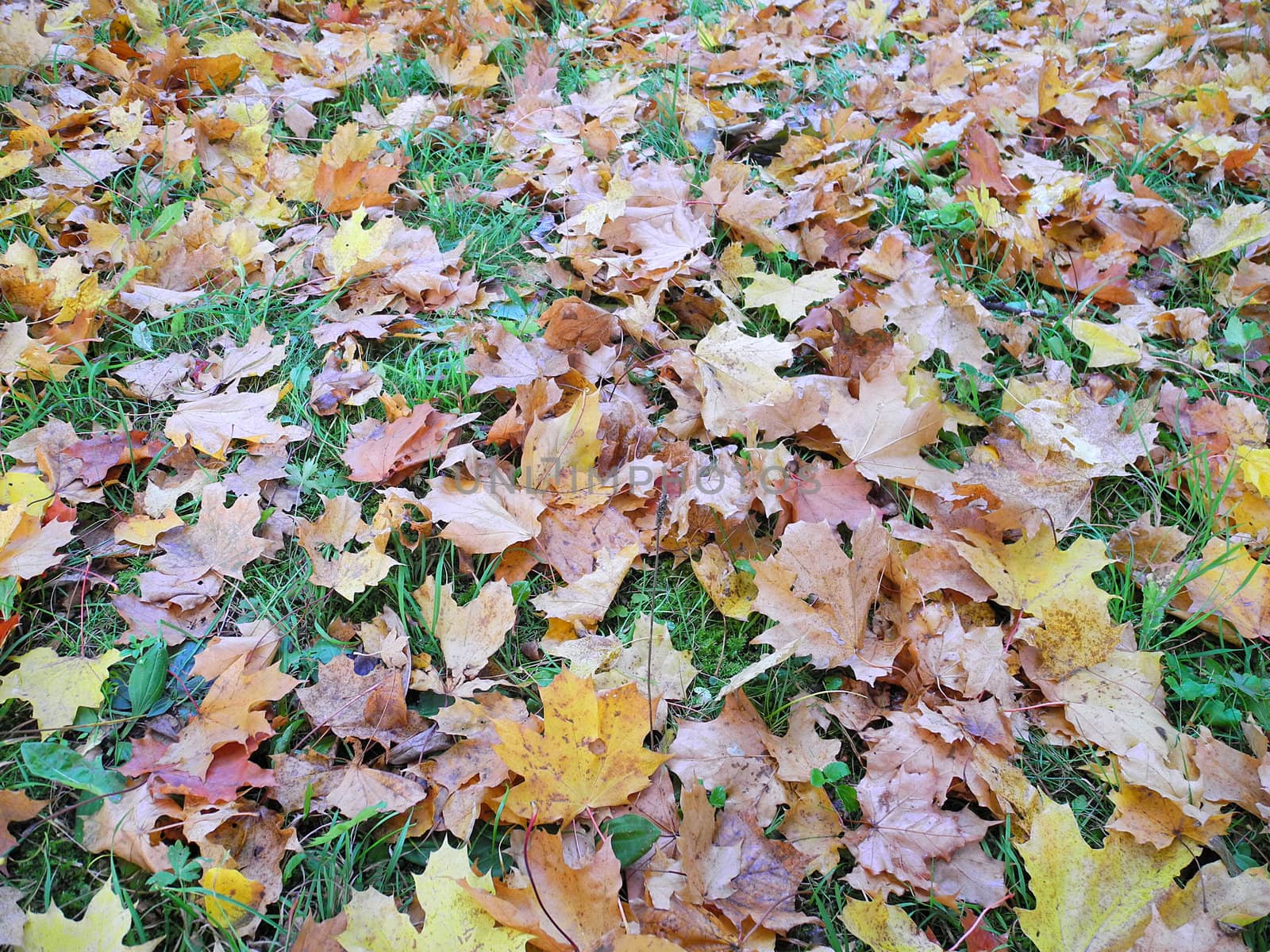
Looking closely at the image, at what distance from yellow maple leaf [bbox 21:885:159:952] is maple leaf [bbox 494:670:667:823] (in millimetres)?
566

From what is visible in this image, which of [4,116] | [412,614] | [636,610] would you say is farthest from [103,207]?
[636,610]

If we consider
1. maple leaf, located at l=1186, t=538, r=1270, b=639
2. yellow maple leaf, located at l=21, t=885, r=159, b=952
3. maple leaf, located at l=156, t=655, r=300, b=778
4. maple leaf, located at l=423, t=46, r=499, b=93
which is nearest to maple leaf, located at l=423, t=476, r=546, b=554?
Answer: maple leaf, located at l=156, t=655, r=300, b=778

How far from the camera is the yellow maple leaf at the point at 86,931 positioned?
1.12 metres

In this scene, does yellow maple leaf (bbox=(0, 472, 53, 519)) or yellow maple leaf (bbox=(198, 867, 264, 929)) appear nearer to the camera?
yellow maple leaf (bbox=(198, 867, 264, 929))

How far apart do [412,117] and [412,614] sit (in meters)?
2.06

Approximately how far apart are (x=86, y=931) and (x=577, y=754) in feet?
2.44

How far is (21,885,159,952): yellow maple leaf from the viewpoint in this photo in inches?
44.3

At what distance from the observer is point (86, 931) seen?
1.14 m

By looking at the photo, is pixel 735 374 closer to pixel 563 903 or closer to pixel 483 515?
pixel 483 515

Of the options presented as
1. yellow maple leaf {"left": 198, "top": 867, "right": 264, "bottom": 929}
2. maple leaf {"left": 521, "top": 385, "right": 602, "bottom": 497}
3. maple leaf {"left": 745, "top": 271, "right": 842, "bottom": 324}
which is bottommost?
yellow maple leaf {"left": 198, "top": 867, "right": 264, "bottom": 929}

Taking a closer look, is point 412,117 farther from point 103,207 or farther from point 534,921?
point 534,921

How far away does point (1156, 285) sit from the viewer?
2.34 metres

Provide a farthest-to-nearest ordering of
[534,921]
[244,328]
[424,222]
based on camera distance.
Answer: [424,222] → [244,328] → [534,921]

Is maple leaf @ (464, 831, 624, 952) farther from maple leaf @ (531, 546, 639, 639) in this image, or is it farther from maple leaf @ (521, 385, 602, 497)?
maple leaf @ (521, 385, 602, 497)
